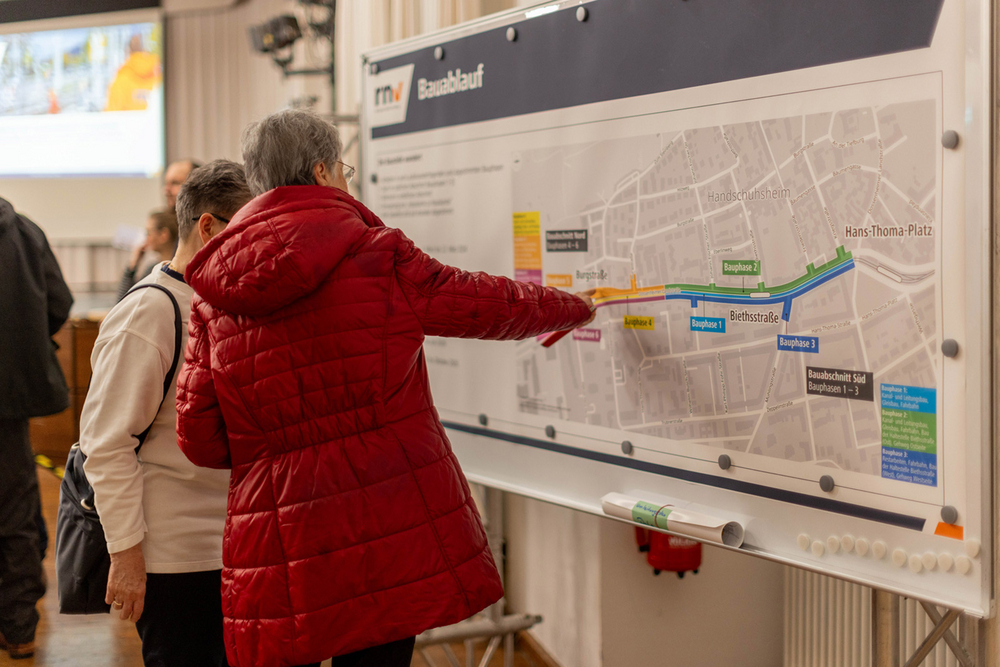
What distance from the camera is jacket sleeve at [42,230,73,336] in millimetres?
2874

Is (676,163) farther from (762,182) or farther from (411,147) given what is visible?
(411,147)

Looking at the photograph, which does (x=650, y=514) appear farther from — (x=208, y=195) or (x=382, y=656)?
(x=208, y=195)

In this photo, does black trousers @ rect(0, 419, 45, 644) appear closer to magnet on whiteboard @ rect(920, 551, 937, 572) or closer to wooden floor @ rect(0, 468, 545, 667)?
wooden floor @ rect(0, 468, 545, 667)

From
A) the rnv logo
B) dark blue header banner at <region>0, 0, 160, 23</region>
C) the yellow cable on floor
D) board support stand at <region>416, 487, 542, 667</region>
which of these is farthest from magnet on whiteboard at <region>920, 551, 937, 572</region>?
dark blue header banner at <region>0, 0, 160, 23</region>

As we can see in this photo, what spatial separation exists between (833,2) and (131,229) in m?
6.87

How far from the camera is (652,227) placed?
1.63 metres

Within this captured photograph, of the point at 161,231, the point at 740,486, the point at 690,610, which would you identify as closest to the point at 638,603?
the point at 690,610

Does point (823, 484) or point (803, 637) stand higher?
point (823, 484)

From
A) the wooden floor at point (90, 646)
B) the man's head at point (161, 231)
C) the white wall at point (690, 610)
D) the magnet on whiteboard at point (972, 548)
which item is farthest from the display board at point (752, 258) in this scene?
the man's head at point (161, 231)

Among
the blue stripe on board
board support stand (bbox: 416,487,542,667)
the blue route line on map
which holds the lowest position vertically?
board support stand (bbox: 416,487,542,667)

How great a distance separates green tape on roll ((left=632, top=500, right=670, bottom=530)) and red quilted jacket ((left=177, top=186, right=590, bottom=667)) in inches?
15.1

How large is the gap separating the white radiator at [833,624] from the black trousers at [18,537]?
2468 mm

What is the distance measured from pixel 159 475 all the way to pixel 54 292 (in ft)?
5.50

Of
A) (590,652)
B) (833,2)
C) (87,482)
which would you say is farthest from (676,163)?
(590,652)
